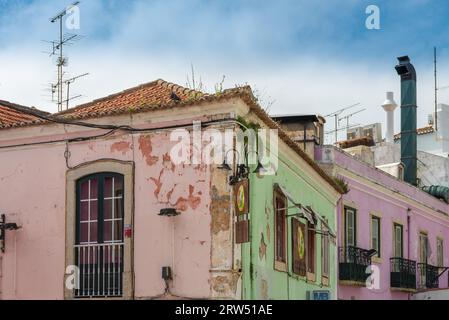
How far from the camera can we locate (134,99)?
17125mm

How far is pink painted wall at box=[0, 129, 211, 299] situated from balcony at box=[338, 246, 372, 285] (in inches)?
407

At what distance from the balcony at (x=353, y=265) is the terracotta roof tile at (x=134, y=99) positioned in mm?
8369

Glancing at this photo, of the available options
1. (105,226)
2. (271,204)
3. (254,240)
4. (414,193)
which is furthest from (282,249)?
(414,193)

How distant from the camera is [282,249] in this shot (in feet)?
55.9

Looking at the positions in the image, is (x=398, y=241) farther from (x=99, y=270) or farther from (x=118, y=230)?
(x=99, y=270)

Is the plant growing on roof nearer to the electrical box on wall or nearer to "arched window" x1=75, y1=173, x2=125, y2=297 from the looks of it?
the electrical box on wall

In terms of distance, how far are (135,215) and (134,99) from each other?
3058mm

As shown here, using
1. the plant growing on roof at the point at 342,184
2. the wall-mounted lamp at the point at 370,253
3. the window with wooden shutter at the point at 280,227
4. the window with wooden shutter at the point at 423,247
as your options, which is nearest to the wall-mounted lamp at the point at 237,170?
the window with wooden shutter at the point at 280,227

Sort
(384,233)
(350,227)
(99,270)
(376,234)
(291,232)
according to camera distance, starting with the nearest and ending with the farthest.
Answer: (99,270), (291,232), (350,227), (376,234), (384,233)

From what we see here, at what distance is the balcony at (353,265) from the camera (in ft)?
79.1

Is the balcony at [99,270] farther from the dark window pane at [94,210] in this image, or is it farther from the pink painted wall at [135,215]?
the dark window pane at [94,210]

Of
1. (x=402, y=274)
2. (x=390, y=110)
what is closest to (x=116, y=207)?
(x=402, y=274)

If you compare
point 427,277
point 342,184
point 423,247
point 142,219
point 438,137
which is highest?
point 438,137

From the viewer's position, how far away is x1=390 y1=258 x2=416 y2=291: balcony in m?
28.2
